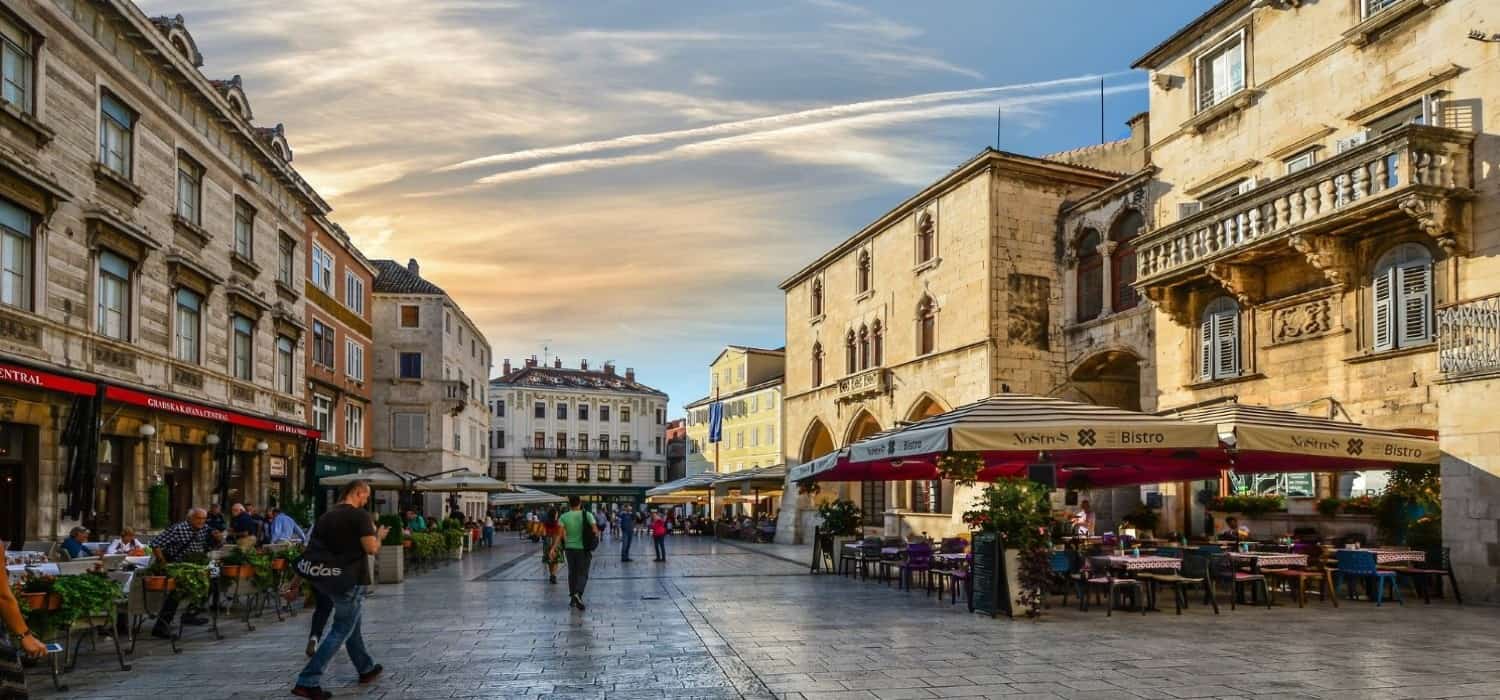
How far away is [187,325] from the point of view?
22.9 meters

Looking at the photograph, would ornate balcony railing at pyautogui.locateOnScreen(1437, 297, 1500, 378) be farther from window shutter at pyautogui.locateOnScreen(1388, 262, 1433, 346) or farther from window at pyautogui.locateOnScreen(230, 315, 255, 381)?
window at pyautogui.locateOnScreen(230, 315, 255, 381)

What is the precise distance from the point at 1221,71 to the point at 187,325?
21.7 meters

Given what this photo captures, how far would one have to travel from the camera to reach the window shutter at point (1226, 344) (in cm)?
2156

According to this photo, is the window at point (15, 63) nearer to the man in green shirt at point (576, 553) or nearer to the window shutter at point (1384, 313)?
the man in green shirt at point (576, 553)

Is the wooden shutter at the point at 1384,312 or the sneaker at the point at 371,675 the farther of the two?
the wooden shutter at the point at 1384,312

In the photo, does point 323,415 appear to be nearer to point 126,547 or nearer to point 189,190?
point 189,190

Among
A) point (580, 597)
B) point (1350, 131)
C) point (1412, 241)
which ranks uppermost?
point (1350, 131)

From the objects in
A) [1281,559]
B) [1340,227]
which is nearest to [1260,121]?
[1340,227]

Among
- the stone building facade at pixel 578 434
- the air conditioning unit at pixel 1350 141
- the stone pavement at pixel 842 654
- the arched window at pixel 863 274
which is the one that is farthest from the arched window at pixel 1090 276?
the stone building facade at pixel 578 434

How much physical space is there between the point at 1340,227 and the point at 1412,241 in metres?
1.04

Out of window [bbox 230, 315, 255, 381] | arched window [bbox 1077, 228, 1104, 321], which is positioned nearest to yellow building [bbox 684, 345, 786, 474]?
arched window [bbox 1077, 228, 1104, 321]

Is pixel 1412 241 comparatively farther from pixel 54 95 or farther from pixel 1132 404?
pixel 54 95

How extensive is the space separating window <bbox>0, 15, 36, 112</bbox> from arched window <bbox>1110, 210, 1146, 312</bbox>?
22.1 meters

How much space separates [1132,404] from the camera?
2989 cm
